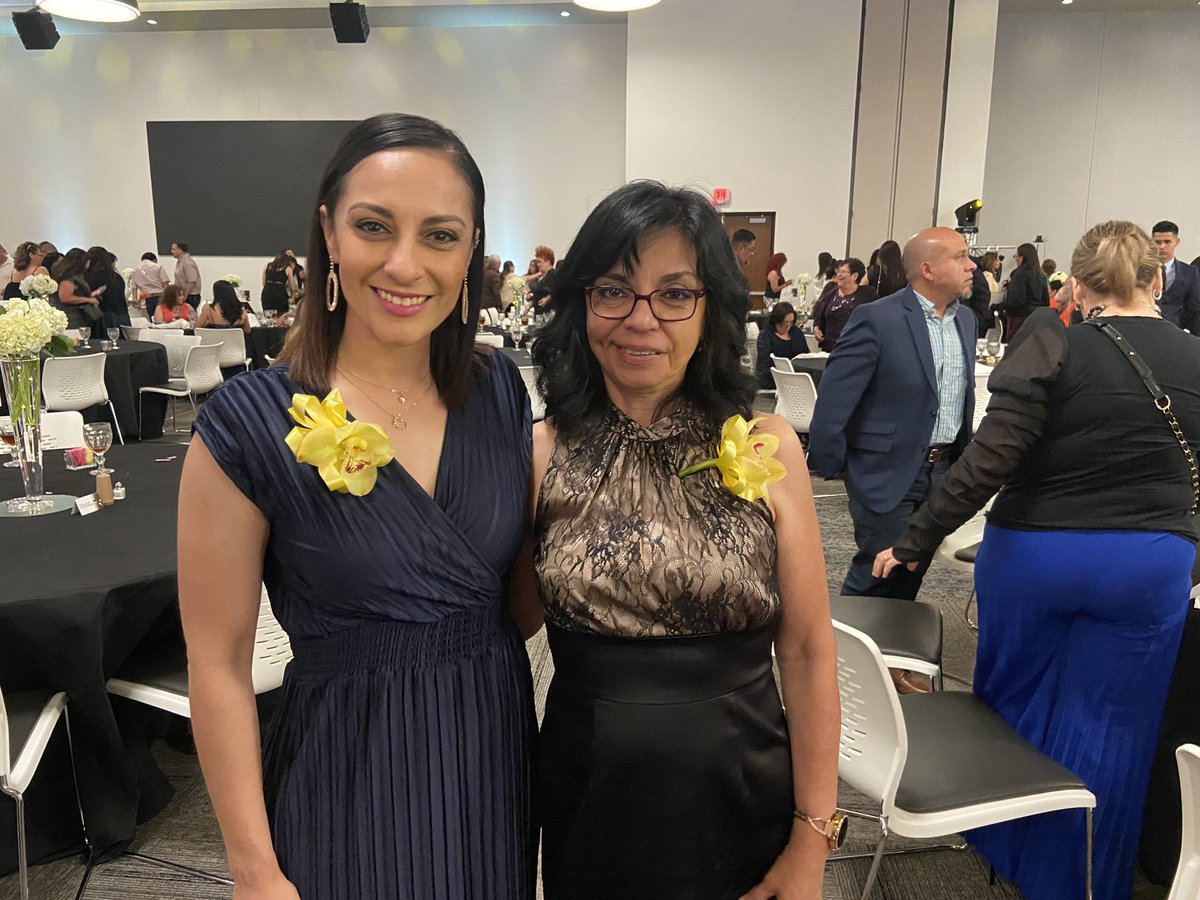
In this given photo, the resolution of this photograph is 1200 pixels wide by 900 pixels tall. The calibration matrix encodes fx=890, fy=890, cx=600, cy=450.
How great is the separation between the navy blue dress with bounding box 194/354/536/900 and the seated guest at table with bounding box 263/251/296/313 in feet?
30.2

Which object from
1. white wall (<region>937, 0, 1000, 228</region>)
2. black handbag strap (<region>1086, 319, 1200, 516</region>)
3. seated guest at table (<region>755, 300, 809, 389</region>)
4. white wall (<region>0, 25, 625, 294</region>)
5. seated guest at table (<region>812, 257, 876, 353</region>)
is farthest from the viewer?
white wall (<region>0, 25, 625, 294</region>)

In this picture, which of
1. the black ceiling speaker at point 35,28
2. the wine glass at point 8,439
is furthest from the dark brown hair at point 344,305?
the black ceiling speaker at point 35,28

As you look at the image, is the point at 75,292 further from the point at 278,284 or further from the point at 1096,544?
the point at 1096,544

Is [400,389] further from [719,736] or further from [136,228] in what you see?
[136,228]

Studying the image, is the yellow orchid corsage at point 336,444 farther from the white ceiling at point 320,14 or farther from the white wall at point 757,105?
the white ceiling at point 320,14

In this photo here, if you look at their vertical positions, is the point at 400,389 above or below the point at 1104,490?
above

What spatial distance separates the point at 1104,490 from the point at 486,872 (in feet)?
5.49

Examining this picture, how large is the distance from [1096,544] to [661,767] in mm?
1371

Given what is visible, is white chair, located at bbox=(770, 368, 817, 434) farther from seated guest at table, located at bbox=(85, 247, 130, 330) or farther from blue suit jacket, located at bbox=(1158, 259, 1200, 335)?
seated guest at table, located at bbox=(85, 247, 130, 330)

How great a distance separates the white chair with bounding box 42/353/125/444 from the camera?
231 inches

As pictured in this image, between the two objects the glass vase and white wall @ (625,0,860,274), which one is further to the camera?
white wall @ (625,0,860,274)

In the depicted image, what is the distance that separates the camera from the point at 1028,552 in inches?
85.1

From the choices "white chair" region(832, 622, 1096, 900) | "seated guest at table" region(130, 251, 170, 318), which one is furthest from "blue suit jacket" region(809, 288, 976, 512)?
"seated guest at table" region(130, 251, 170, 318)

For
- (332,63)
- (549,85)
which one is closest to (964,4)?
(549,85)
